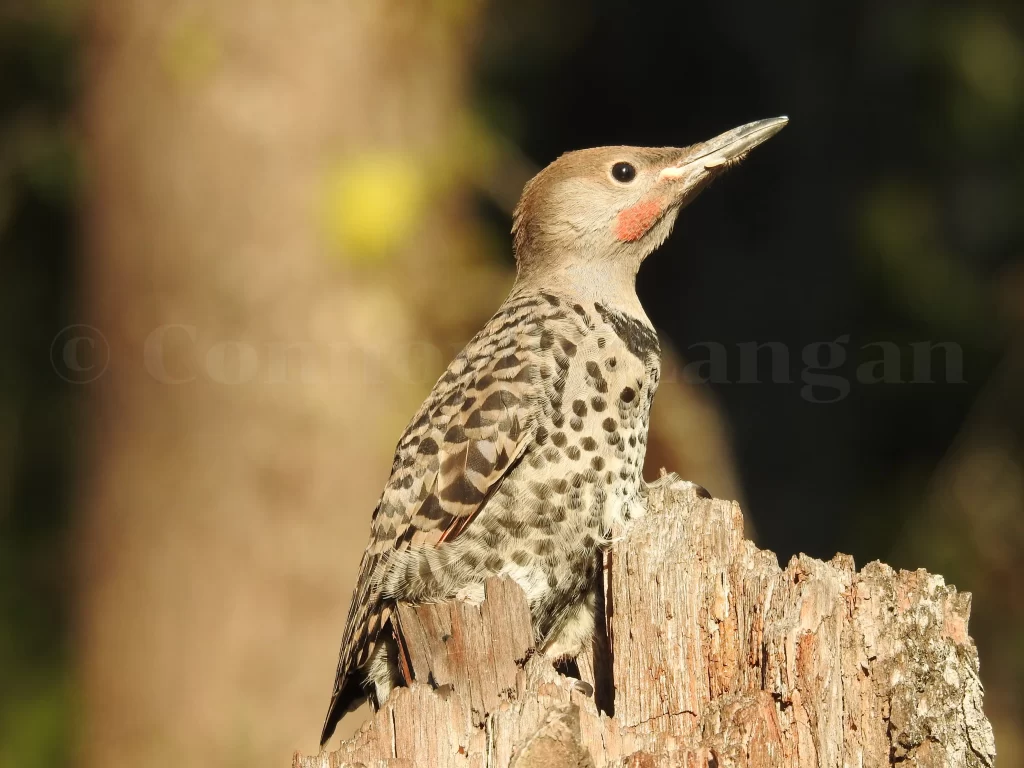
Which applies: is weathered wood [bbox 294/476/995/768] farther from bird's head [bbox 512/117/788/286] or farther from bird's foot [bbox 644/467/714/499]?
bird's head [bbox 512/117/788/286]

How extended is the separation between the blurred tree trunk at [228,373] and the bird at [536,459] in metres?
1.66

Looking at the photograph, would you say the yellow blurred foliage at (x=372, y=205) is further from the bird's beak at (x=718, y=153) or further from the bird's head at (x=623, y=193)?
the bird's beak at (x=718, y=153)

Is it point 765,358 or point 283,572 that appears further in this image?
point 765,358

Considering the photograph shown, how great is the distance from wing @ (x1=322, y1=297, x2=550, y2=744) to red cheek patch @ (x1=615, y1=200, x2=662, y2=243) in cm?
49

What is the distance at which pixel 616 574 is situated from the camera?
3566 mm

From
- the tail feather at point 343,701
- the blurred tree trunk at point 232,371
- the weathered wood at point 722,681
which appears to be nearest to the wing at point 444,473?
the tail feather at point 343,701

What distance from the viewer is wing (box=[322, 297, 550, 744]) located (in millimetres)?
4250

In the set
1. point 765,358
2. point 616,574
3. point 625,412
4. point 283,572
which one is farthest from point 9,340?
point 616,574

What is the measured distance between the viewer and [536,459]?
13.8 feet

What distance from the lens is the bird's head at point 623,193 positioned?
16.0 feet

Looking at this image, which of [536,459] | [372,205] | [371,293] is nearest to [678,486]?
[536,459]

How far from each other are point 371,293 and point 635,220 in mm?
1995

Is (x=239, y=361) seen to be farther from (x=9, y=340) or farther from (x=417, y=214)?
(x=9, y=340)

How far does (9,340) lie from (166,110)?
8.91 feet
